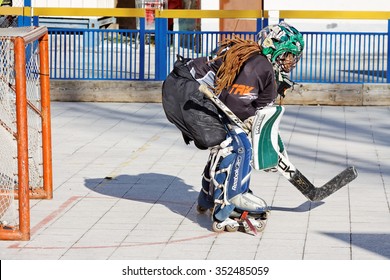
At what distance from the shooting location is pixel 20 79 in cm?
857

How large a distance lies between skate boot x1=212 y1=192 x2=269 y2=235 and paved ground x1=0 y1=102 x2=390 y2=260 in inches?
3.0

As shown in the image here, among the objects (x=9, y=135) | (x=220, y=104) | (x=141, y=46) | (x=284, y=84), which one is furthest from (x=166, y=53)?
(x=220, y=104)

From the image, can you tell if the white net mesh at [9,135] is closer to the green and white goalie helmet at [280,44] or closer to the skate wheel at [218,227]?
the skate wheel at [218,227]

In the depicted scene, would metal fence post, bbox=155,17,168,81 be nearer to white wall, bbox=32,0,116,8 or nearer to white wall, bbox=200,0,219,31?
white wall, bbox=200,0,219,31

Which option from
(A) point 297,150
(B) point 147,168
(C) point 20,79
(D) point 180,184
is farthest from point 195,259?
(A) point 297,150

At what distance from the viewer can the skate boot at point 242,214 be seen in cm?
880

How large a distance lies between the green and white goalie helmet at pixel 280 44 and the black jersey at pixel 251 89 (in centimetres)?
10

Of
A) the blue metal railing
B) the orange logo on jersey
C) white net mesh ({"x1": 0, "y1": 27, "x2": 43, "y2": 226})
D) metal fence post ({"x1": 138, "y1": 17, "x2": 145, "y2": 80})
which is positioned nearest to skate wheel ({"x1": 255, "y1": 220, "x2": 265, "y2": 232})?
the orange logo on jersey

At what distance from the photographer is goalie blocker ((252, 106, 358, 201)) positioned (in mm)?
8742

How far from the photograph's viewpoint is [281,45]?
28.9 feet

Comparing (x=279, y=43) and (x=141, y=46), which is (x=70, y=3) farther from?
(x=279, y=43)

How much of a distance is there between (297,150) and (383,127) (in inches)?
86.0

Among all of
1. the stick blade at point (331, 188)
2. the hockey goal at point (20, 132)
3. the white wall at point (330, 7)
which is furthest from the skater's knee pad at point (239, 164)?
the white wall at point (330, 7)
